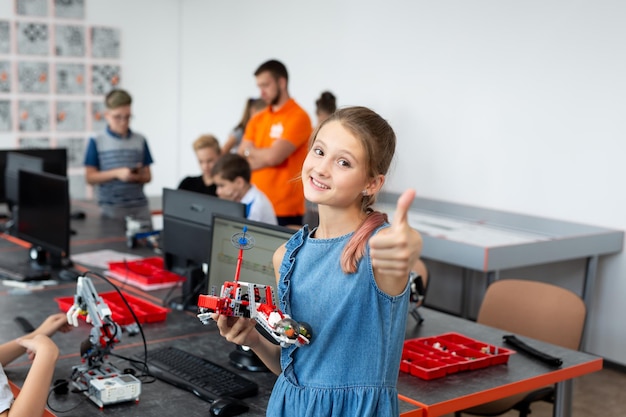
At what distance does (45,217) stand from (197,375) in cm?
168

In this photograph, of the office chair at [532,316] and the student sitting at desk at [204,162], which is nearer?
the office chair at [532,316]

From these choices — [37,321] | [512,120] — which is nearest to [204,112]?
[512,120]

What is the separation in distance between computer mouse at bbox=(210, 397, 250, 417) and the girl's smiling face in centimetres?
72

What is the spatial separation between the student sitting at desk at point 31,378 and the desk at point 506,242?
2556 mm

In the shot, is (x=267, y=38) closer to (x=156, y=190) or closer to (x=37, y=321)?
(x=156, y=190)

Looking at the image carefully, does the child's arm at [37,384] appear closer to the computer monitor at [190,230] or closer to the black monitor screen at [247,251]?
the black monitor screen at [247,251]

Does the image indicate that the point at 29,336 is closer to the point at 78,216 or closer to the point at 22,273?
the point at 22,273

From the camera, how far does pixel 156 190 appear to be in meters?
8.06

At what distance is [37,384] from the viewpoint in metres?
1.95

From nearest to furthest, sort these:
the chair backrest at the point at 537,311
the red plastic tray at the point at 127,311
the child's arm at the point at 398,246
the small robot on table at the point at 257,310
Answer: the child's arm at the point at 398,246 < the small robot on table at the point at 257,310 < the red plastic tray at the point at 127,311 < the chair backrest at the point at 537,311

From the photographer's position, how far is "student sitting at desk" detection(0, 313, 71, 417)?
6.25ft

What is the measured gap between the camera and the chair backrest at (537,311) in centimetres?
302

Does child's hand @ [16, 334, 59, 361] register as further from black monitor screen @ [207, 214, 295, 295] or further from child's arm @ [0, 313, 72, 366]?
black monitor screen @ [207, 214, 295, 295]

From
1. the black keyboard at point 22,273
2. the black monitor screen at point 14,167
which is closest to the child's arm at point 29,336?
the black keyboard at point 22,273
